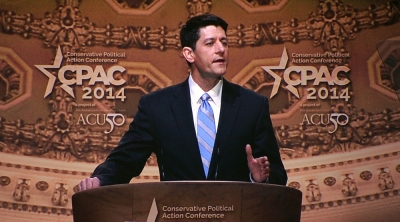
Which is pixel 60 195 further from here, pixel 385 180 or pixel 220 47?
pixel 385 180

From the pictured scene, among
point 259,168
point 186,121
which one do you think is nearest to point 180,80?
point 186,121

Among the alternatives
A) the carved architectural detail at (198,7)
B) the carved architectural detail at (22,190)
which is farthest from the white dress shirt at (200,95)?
the carved architectural detail at (22,190)

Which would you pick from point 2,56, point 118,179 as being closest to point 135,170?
point 118,179

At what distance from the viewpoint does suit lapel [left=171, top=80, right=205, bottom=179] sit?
2.93m

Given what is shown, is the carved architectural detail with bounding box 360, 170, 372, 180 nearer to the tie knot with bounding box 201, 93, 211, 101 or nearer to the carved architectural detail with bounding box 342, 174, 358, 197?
the carved architectural detail with bounding box 342, 174, 358, 197

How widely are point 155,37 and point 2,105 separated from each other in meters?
1.09

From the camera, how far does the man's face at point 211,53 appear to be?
3.11 meters

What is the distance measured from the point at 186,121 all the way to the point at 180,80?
1726 millimetres

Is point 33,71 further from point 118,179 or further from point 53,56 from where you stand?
point 118,179

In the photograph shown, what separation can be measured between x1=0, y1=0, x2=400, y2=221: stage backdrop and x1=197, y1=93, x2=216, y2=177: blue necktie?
1667 mm

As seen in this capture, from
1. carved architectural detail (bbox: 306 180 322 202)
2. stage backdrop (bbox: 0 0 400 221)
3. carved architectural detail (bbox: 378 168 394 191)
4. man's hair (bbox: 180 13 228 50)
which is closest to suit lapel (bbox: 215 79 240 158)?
man's hair (bbox: 180 13 228 50)

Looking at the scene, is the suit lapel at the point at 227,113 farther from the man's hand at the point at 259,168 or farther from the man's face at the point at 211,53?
the man's hand at the point at 259,168

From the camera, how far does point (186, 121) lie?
3.02 m

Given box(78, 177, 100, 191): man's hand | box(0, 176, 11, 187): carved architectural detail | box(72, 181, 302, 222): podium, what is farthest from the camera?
box(0, 176, 11, 187): carved architectural detail
